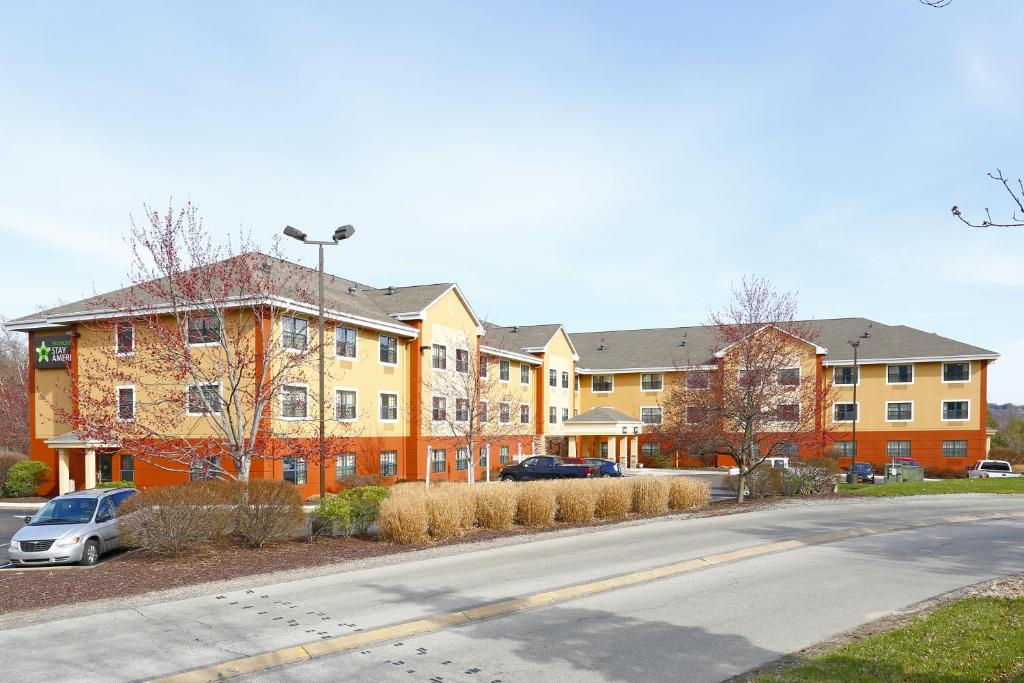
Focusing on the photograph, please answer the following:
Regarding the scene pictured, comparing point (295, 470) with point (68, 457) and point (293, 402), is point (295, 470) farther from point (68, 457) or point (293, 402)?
point (68, 457)

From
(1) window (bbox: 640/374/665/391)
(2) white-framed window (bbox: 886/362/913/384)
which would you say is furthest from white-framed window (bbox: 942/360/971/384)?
(1) window (bbox: 640/374/665/391)

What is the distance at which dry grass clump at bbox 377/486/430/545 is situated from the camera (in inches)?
659

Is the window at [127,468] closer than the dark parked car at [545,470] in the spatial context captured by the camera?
Yes

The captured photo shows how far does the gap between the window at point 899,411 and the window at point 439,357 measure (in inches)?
1257

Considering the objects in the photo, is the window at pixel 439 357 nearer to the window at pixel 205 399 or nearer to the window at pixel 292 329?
the window at pixel 292 329

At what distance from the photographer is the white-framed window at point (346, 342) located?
3200 cm

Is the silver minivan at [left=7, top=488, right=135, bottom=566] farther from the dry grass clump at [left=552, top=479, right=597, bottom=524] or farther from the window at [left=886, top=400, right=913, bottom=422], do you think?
the window at [left=886, top=400, right=913, bottom=422]

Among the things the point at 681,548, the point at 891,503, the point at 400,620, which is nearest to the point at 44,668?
the point at 400,620

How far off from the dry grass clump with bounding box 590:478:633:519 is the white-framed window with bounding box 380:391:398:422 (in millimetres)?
16106

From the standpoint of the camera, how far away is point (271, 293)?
2259cm

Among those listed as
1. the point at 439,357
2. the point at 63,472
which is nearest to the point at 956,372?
the point at 439,357

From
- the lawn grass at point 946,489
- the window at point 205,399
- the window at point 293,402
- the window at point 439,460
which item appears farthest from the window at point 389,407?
the lawn grass at point 946,489

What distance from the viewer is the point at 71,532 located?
52.9ft

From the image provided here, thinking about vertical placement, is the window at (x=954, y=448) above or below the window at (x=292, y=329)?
below
